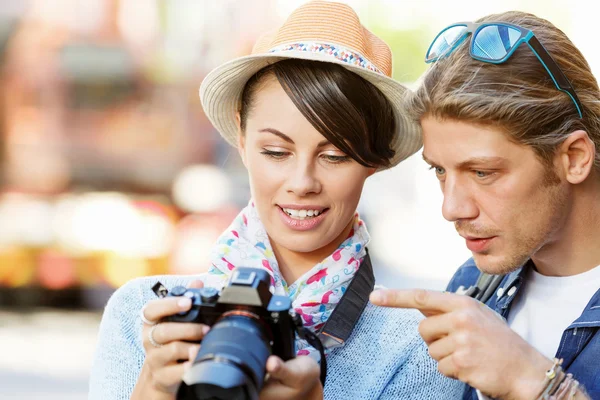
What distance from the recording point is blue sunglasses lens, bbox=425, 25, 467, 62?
7.46 feet

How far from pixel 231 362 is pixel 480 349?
626 millimetres

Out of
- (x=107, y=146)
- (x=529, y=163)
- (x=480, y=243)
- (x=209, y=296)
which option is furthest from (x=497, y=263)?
(x=107, y=146)

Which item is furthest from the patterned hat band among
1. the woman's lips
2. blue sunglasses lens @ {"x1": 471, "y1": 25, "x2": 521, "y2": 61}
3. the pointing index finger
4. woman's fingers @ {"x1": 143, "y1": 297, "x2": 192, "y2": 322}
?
woman's fingers @ {"x1": 143, "y1": 297, "x2": 192, "y2": 322}

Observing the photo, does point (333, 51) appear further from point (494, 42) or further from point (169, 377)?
point (169, 377)

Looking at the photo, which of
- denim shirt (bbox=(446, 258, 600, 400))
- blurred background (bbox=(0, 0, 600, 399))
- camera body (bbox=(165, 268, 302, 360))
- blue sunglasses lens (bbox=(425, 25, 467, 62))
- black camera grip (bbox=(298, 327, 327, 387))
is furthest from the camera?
blurred background (bbox=(0, 0, 600, 399))

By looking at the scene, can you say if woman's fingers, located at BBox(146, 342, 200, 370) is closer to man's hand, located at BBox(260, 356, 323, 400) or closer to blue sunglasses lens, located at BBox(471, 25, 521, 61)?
man's hand, located at BBox(260, 356, 323, 400)

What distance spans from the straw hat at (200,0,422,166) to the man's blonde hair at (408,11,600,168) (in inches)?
4.7

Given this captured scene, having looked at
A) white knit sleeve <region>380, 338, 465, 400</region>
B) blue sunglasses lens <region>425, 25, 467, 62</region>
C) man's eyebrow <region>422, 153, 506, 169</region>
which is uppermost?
blue sunglasses lens <region>425, 25, 467, 62</region>

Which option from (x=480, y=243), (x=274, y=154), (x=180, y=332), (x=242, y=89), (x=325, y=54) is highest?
(x=325, y=54)

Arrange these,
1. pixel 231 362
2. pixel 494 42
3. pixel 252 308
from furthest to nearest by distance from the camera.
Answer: pixel 494 42
pixel 252 308
pixel 231 362

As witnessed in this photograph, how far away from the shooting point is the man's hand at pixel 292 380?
1.67 meters

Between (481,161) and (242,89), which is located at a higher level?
(242,89)

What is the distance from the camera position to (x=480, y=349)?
179cm

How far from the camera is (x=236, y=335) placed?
155 centimetres
